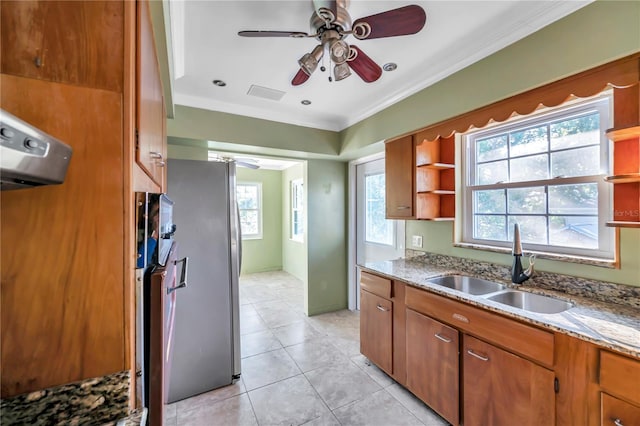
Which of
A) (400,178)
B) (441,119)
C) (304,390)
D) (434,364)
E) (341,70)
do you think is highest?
(341,70)

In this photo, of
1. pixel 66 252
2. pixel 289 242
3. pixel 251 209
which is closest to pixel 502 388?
pixel 66 252

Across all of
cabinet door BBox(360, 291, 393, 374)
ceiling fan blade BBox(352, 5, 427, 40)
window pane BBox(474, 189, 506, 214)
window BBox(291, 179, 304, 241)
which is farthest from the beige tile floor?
window BBox(291, 179, 304, 241)

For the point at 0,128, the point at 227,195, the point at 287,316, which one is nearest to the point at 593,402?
the point at 0,128

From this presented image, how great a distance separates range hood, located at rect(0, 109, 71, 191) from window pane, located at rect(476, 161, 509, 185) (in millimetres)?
2628

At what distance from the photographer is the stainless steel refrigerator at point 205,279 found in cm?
204

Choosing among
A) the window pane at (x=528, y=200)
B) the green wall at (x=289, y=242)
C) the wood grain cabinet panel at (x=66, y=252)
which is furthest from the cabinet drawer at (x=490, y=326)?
the green wall at (x=289, y=242)

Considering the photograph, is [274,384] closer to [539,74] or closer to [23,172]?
[23,172]

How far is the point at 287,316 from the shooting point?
3594mm

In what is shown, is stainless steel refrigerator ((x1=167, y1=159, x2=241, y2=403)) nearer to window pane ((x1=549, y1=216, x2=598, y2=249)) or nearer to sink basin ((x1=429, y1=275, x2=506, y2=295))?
sink basin ((x1=429, y1=275, x2=506, y2=295))

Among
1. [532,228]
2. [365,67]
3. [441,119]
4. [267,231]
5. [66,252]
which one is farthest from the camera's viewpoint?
[267,231]

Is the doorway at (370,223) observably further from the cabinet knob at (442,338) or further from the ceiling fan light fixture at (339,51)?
the ceiling fan light fixture at (339,51)

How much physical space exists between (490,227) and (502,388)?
1.27 m

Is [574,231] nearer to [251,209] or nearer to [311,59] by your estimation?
[311,59]

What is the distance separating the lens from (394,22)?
1284mm
